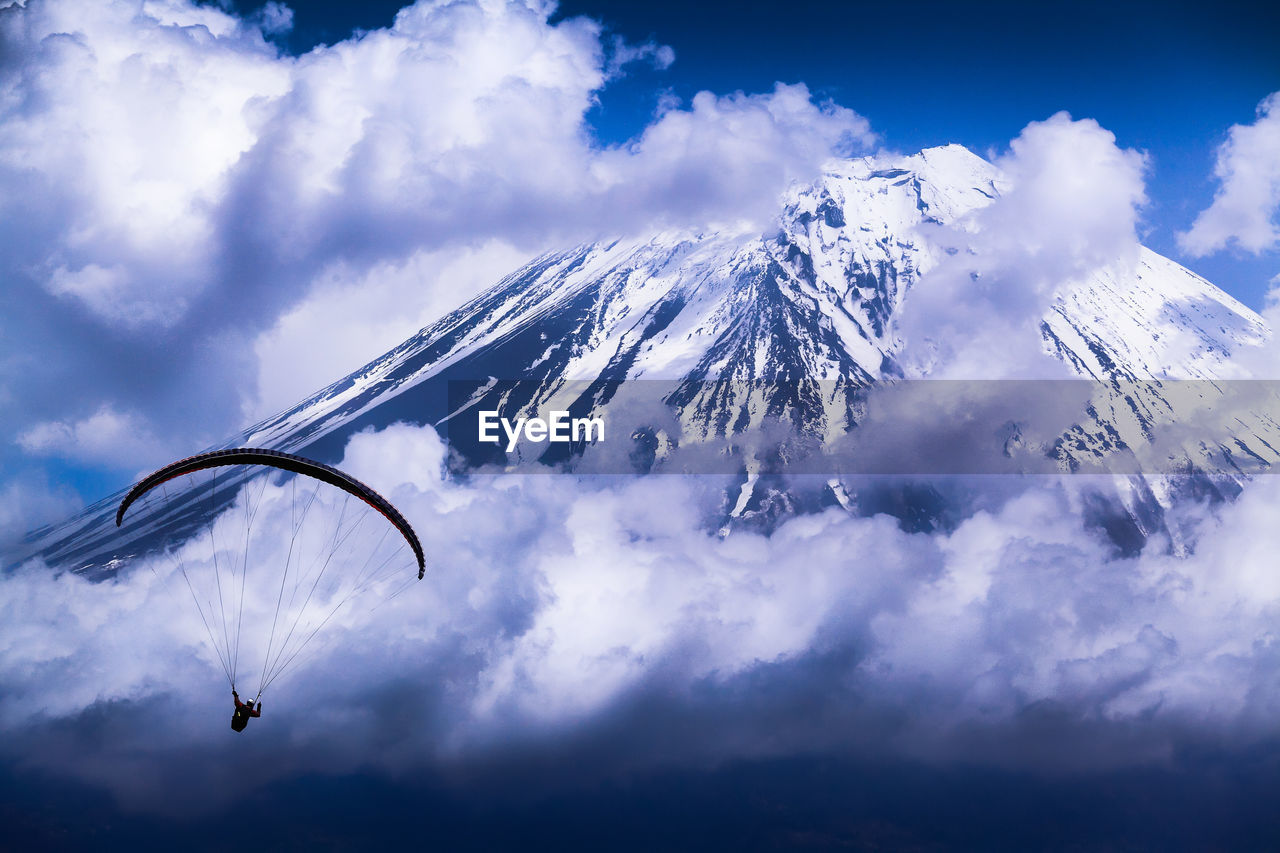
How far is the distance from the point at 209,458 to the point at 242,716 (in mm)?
12100

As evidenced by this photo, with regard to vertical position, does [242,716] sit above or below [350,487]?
below

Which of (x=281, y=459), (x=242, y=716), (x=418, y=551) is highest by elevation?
(x=281, y=459)

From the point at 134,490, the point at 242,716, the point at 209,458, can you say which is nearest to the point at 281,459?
the point at 209,458

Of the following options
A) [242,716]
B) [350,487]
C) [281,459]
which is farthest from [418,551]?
[242,716]

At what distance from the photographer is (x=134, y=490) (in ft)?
135

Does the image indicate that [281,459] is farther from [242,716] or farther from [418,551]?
[242,716]

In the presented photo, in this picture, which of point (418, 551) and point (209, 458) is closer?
point (209, 458)

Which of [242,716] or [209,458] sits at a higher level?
[209,458]

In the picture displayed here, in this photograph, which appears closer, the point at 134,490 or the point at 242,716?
the point at 134,490

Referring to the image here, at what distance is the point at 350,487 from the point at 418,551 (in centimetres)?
442

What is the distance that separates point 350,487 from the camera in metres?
43.1

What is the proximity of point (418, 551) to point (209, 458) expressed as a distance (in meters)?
9.88

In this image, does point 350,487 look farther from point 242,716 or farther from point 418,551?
point 242,716

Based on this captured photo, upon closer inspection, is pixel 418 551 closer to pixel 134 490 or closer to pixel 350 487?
pixel 350 487
